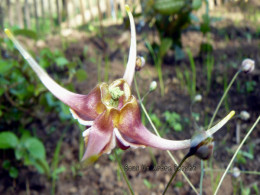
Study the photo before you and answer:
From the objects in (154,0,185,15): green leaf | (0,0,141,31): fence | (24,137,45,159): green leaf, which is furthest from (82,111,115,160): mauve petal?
(0,0,141,31): fence

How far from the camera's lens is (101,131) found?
19.9 inches

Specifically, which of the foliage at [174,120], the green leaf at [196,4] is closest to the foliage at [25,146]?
the foliage at [174,120]

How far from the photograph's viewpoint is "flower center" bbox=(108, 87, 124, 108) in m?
0.55

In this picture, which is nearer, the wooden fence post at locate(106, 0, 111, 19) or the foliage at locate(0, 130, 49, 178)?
the foliage at locate(0, 130, 49, 178)

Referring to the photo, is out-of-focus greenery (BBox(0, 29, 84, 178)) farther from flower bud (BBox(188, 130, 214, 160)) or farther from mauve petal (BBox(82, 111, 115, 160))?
flower bud (BBox(188, 130, 214, 160))

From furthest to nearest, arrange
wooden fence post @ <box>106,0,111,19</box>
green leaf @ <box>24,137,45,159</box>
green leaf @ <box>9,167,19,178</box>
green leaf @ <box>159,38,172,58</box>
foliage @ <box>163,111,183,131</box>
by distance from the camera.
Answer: wooden fence post @ <box>106,0,111,19</box>
green leaf @ <box>159,38,172,58</box>
foliage @ <box>163,111,183,131</box>
green leaf @ <box>9,167,19,178</box>
green leaf @ <box>24,137,45,159</box>

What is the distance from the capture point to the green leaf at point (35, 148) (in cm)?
103

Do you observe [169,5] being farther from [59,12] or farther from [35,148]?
[59,12]

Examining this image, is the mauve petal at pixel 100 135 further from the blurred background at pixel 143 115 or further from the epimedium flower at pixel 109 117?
the blurred background at pixel 143 115

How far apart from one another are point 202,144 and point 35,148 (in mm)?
753

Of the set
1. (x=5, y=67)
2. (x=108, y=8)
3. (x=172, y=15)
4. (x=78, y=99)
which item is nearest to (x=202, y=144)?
(x=78, y=99)

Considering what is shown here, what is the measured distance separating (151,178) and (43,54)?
0.75m

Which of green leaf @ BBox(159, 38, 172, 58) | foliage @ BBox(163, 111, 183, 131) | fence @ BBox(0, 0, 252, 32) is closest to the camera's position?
foliage @ BBox(163, 111, 183, 131)

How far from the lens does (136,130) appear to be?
508 mm
